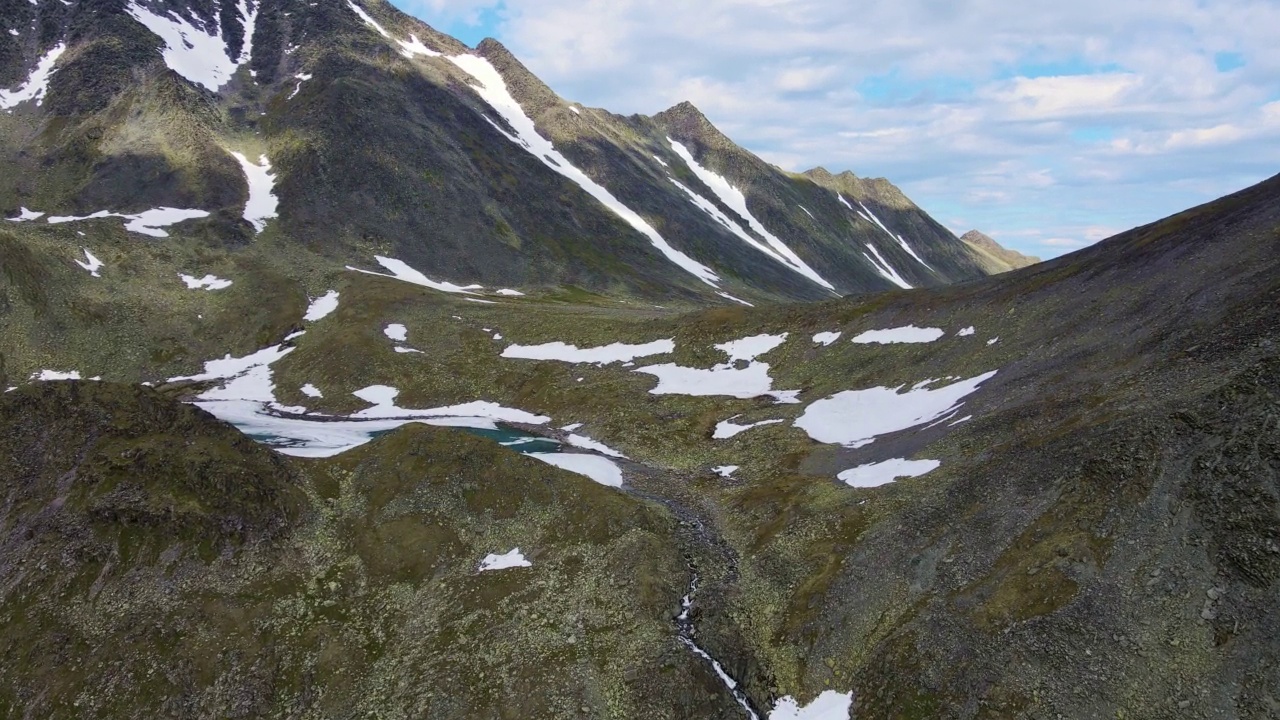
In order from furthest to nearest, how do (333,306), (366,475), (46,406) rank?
(333,306) → (366,475) → (46,406)

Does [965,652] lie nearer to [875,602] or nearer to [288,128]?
[875,602]

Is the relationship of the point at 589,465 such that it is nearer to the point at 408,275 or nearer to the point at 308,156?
the point at 408,275

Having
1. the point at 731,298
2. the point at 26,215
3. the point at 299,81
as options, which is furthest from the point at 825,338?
the point at 299,81

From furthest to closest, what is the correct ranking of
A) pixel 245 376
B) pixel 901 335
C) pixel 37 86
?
pixel 37 86 < pixel 245 376 < pixel 901 335

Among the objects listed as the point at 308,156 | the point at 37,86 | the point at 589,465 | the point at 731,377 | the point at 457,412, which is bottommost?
the point at 457,412

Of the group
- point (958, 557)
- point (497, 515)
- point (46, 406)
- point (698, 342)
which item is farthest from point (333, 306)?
point (958, 557)

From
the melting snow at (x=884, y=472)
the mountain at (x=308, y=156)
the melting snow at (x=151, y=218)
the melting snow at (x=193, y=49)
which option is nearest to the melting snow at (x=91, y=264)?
the melting snow at (x=151, y=218)

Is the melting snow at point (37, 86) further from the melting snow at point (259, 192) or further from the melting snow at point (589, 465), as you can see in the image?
the melting snow at point (589, 465)
